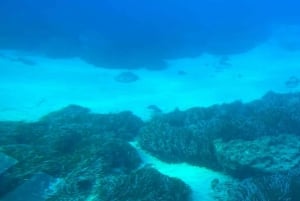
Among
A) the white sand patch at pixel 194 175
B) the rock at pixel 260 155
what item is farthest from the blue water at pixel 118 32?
the rock at pixel 260 155

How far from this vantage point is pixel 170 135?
10.8 metres

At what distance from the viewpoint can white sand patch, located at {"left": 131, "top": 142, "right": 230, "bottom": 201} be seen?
812 cm

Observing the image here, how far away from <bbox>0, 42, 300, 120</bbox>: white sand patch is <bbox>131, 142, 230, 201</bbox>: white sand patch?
878 centimetres

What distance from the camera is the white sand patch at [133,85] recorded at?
20547mm

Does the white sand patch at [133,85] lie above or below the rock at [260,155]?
above

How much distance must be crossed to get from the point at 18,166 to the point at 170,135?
491 cm

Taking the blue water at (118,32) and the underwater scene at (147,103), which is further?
the blue water at (118,32)

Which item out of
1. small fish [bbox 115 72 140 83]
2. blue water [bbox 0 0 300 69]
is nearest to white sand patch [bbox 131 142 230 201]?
small fish [bbox 115 72 140 83]

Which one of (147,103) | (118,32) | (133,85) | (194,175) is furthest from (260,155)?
(118,32)

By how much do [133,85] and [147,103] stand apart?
16.3 ft

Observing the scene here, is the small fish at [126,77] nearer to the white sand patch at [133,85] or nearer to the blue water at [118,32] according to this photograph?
the white sand patch at [133,85]

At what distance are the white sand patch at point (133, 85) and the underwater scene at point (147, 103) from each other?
99 mm

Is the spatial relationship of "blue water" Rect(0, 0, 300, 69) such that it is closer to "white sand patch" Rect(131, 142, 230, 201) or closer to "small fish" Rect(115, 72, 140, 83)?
"small fish" Rect(115, 72, 140, 83)

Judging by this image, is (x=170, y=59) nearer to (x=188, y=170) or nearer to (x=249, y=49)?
(x=249, y=49)
